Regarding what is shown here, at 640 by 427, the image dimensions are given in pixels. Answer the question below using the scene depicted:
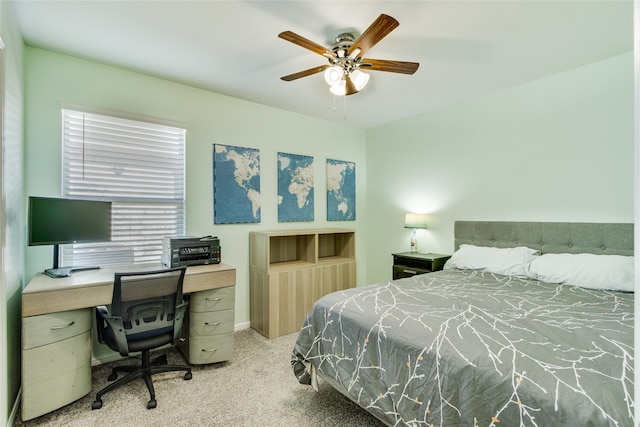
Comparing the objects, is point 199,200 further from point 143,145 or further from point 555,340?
point 555,340

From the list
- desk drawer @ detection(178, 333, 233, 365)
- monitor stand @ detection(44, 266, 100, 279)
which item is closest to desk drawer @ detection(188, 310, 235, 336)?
desk drawer @ detection(178, 333, 233, 365)

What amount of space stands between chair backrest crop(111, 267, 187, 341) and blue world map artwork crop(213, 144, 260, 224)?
44.8 inches

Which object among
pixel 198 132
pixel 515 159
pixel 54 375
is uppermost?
pixel 198 132

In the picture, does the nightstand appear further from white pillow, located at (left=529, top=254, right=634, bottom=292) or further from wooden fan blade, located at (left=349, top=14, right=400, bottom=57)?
wooden fan blade, located at (left=349, top=14, right=400, bottom=57)

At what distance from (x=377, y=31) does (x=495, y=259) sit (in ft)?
7.45

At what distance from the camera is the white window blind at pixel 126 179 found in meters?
2.46

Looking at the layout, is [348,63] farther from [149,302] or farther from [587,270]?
[587,270]

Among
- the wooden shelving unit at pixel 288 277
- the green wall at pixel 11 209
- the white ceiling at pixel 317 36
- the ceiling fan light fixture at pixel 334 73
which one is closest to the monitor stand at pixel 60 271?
the green wall at pixel 11 209

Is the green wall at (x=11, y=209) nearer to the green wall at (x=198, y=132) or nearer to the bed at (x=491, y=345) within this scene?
the green wall at (x=198, y=132)

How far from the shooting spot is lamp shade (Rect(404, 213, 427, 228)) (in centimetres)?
365

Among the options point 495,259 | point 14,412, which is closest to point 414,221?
point 495,259

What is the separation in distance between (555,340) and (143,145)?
130 inches

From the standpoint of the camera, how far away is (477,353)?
1255 millimetres

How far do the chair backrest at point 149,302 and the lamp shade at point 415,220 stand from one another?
105 inches
